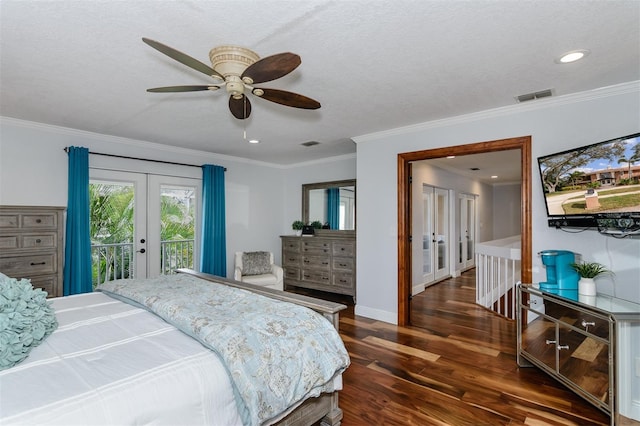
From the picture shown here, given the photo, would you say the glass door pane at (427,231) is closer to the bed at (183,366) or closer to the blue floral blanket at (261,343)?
the bed at (183,366)

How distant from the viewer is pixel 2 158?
344 centimetres

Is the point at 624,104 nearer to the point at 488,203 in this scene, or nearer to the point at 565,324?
the point at 565,324

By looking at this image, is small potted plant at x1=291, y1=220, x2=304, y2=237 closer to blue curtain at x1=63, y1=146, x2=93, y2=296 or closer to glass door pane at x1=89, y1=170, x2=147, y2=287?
glass door pane at x1=89, y1=170, x2=147, y2=287

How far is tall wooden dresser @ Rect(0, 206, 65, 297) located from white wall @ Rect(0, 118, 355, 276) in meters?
0.48

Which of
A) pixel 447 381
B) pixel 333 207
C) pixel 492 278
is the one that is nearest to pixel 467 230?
pixel 492 278

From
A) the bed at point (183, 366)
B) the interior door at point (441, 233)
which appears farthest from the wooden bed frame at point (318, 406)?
the interior door at point (441, 233)

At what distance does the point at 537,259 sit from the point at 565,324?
2.47ft

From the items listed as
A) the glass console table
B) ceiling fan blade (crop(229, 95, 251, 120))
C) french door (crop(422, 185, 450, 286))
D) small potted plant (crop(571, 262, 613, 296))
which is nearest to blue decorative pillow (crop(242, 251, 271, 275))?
french door (crop(422, 185, 450, 286))

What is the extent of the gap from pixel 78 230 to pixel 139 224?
2.54 ft

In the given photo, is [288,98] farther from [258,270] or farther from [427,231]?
[427,231]

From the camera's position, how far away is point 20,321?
1494 mm

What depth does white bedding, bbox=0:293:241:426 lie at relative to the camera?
1.11 m

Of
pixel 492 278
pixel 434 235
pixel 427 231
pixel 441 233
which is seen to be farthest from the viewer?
pixel 441 233

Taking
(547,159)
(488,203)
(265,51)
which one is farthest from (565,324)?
(488,203)
